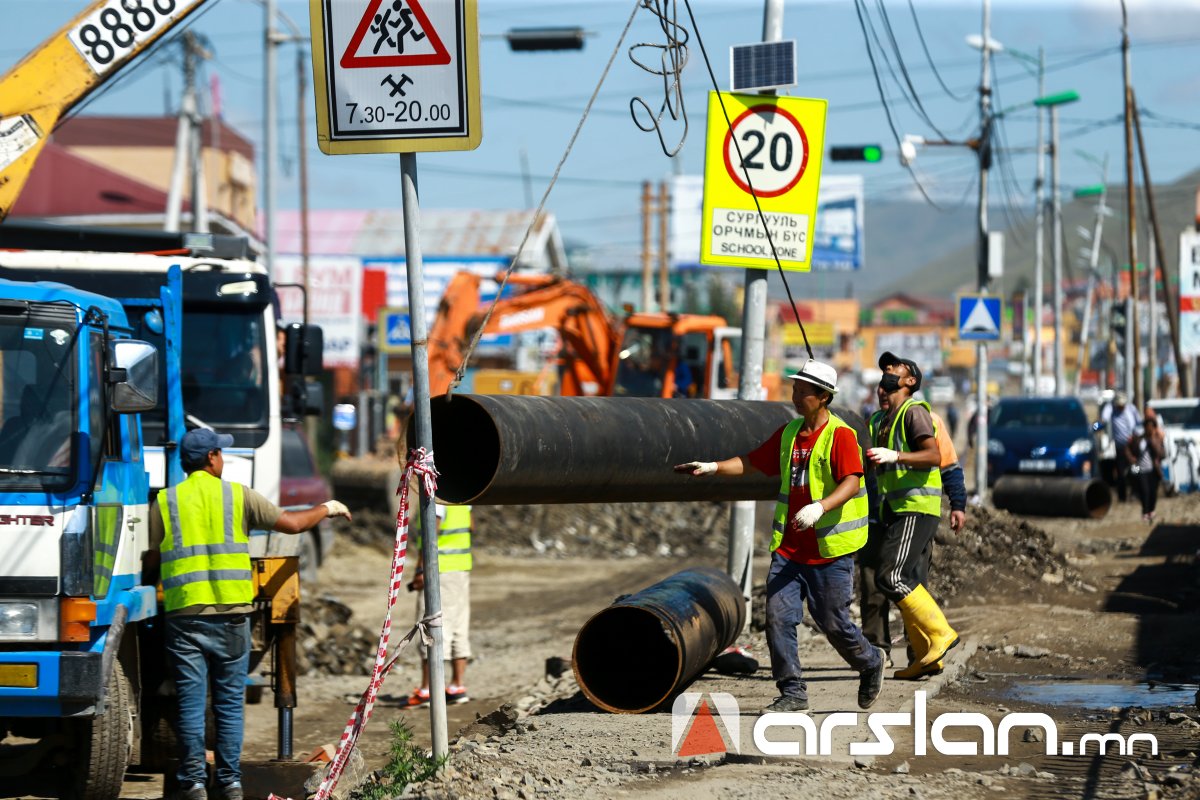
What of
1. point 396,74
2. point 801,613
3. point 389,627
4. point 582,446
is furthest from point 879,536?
point 396,74

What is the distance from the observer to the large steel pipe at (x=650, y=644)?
825 cm

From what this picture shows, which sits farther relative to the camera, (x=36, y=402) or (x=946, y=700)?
(x=946, y=700)

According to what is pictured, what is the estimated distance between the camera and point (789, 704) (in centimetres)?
788

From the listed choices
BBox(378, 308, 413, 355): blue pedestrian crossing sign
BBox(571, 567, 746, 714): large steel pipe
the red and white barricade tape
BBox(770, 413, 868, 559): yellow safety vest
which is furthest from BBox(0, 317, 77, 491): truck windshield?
BBox(378, 308, 413, 355): blue pedestrian crossing sign

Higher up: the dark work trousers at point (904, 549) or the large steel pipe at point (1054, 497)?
the dark work trousers at point (904, 549)

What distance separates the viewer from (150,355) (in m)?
8.07

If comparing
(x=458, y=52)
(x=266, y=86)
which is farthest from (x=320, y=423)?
(x=458, y=52)

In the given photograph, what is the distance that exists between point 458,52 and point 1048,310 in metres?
161

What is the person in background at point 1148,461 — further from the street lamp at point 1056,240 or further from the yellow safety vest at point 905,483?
the street lamp at point 1056,240

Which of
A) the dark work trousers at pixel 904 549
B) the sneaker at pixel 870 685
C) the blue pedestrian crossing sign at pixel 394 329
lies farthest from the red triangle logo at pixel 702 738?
the blue pedestrian crossing sign at pixel 394 329

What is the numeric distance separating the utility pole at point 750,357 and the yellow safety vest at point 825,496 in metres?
2.85

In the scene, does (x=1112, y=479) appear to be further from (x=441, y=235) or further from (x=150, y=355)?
(x=441, y=235)

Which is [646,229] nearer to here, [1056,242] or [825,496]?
[1056,242]

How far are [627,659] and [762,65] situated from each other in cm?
416
